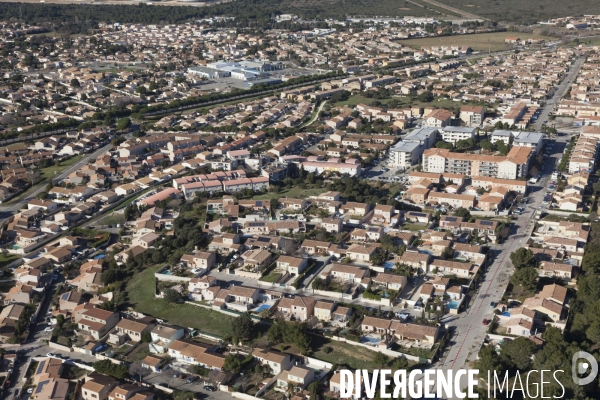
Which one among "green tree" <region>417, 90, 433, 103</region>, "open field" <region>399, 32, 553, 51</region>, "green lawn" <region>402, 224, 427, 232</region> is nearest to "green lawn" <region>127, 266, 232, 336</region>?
"green lawn" <region>402, 224, 427, 232</region>

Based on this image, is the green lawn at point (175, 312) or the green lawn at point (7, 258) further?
the green lawn at point (7, 258)

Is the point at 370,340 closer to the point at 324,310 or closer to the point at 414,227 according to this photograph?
the point at 324,310

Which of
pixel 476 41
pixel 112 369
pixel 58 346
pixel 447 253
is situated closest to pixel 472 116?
pixel 447 253

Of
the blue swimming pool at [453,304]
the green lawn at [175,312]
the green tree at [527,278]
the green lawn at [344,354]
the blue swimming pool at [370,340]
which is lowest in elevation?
the green lawn at [175,312]

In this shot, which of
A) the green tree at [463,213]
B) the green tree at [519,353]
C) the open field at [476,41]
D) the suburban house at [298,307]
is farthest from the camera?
the open field at [476,41]

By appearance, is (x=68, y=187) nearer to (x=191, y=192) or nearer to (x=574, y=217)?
(x=191, y=192)

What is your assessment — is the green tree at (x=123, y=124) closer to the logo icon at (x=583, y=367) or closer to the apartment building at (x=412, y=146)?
the apartment building at (x=412, y=146)

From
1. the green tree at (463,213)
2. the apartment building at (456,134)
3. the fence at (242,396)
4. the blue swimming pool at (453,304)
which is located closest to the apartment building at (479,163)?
the apartment building at (456,134)
